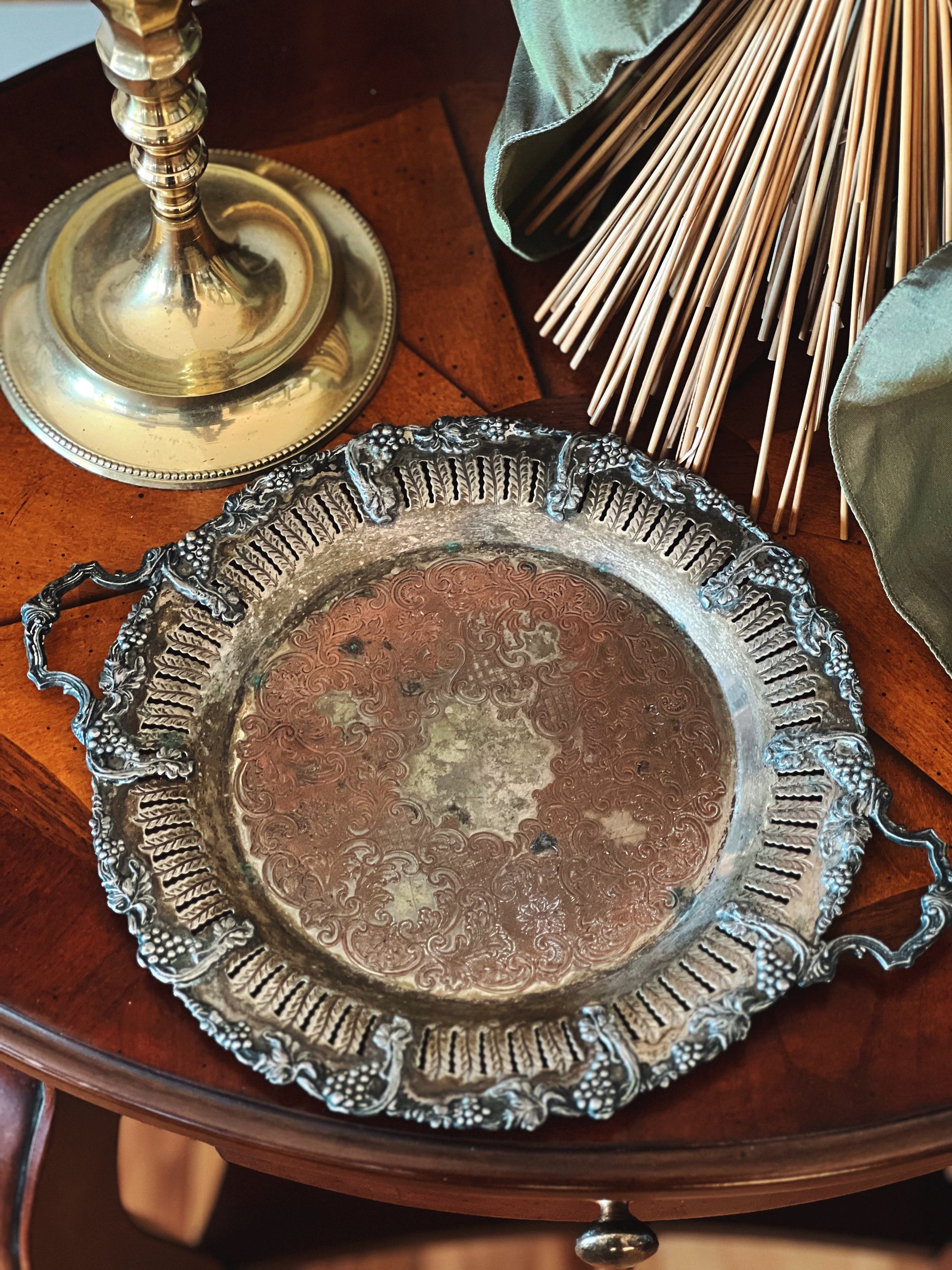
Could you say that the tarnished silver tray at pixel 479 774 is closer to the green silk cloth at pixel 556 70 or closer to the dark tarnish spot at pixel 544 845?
the dark tarnish spot at pixel 544 845

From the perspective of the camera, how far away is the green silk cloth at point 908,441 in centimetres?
45

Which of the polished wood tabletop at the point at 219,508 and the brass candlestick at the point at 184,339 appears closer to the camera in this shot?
the polished wood tabletop at the point at 219,508

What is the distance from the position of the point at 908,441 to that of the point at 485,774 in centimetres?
21

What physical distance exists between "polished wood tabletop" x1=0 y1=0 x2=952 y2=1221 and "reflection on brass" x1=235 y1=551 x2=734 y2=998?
0.20 ft

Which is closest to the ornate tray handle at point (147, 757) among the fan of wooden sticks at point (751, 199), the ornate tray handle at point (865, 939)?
the ornate tray handle at point (865, 939)

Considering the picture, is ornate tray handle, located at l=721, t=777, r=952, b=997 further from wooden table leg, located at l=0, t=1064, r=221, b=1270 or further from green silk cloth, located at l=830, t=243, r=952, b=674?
wooden table leg, located at l=0, t=1064, r=221, b=1270

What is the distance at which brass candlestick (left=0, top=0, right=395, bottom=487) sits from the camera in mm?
535

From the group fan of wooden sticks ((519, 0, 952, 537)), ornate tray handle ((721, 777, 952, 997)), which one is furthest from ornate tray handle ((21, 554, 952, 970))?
fan of wooden sticks ((519, 0, 952, 537))

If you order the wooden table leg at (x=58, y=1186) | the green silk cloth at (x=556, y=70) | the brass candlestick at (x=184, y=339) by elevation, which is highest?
the green silk cloth at (x=556, y=70)

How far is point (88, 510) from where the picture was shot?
537 mm

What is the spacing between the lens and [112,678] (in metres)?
0.47

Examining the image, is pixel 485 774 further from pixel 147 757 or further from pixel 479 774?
pixel 147 757

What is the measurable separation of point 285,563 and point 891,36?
306 mm

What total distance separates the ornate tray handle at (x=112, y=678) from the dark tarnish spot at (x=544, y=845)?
135 millimetres
